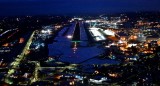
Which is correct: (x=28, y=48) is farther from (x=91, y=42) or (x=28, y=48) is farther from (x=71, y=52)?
(x=91, y=42)

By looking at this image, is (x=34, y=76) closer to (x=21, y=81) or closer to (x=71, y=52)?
(x=21, y=81)

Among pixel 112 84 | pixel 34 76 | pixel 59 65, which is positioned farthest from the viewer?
pixel 59 65

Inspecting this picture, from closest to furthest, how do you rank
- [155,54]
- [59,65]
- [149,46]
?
[59,65] → [155,54] → [149,46]

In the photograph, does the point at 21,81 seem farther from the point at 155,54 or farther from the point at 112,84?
the point at 155,54

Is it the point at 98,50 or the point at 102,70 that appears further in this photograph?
the point at 98,50

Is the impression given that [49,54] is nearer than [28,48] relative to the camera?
Yes

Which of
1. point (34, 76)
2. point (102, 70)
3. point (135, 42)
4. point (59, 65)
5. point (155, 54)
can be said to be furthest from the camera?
point (135, 42)

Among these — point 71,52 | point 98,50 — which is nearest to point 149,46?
point 98,50

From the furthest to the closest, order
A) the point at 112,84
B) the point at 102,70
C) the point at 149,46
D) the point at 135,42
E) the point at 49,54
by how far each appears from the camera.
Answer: the point at 135,42 < the point at 149,46 < the point at 49,54 < the point at 102,70 < the point at 112,84

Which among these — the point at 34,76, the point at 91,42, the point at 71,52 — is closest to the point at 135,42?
the point at 91,42
